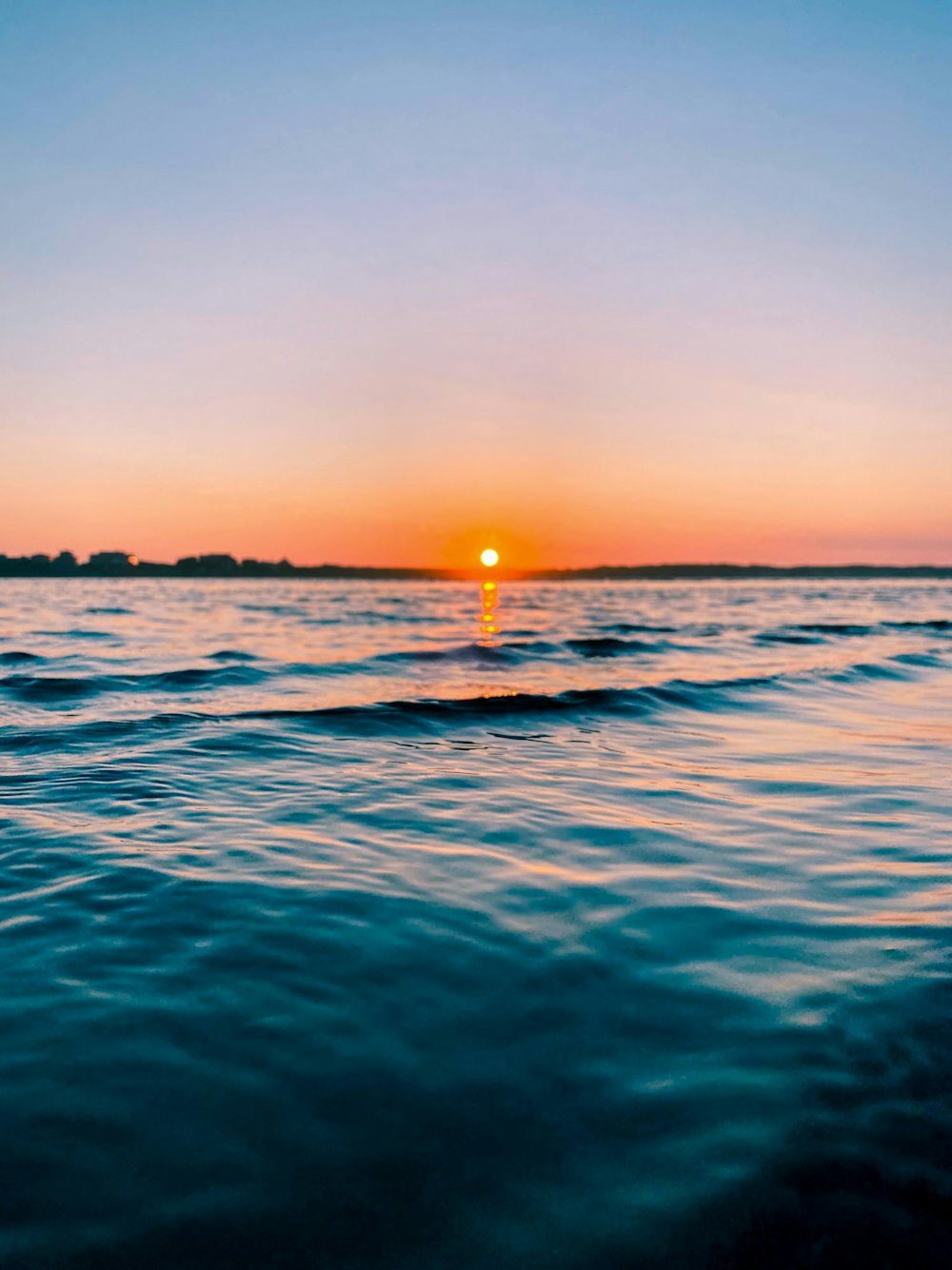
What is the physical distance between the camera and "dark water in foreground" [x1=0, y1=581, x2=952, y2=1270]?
2.30m

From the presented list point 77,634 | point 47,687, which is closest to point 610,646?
point 47,687

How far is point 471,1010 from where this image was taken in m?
3.42

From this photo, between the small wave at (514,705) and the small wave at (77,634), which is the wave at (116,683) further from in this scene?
the small wave at (77,634)

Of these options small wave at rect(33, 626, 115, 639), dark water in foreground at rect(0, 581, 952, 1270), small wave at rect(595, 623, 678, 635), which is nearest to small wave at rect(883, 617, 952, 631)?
small wave at rect(595, 623, 678, 635)

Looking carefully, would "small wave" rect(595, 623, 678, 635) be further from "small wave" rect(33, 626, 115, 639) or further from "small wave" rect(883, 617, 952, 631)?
"small wave" rect(33, 626, 115, 639)

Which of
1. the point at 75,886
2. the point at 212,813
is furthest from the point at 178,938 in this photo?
the point at 212,813

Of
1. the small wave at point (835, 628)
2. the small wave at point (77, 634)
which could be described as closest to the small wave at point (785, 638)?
the small wave at point (835, 628)

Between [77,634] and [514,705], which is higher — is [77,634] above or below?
above

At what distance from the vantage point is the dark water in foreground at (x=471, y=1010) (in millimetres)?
2297

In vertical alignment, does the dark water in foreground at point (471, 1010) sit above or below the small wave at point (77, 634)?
below

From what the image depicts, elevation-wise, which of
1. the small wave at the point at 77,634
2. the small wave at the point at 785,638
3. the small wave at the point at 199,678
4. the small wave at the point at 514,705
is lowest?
the small wave at the point at 514,705

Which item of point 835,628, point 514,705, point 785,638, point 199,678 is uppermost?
point 835,628

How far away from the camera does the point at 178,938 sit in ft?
13.2

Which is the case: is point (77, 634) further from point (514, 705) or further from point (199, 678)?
point (514, 705)
